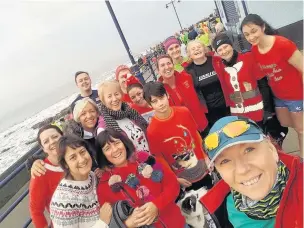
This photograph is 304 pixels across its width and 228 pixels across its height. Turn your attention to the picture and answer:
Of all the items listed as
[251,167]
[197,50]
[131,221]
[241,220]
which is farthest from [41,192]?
[197,50]

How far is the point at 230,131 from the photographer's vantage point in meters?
1.29

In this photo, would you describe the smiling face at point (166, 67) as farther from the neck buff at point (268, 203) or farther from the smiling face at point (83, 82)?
the neck buff at point (268, 203)

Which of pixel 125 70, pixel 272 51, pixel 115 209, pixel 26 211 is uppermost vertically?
pixel 125 70

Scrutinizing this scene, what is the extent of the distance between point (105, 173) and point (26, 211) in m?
3.29

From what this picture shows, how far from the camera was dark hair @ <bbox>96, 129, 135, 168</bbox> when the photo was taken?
205 centimetres

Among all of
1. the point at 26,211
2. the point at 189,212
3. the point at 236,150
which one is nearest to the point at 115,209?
the point at 189,212

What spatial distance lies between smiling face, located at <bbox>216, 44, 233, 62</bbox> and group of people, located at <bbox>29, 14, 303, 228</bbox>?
12mm

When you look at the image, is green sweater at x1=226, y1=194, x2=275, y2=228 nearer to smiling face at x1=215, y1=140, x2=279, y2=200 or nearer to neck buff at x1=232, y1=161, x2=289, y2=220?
neck buff at x1=232, y1=161, x2=289, y2=220

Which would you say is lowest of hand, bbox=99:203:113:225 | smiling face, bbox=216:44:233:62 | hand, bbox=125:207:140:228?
hand, bbox=125:207:140:228

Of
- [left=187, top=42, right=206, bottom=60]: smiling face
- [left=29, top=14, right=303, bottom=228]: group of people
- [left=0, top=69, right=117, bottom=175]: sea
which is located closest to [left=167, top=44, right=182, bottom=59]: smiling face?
[left=29, top=14, right=303, bottom=228]: group of people

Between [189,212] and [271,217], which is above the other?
[271,217]

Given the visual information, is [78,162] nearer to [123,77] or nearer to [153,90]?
[153,90]

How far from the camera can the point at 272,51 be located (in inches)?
105

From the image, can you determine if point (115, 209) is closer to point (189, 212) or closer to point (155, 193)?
point (155, 193)
